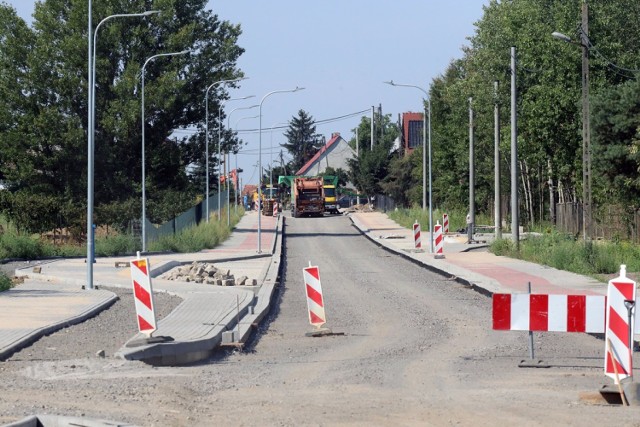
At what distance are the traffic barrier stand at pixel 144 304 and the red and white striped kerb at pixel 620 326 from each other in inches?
223

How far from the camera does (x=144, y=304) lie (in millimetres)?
14797

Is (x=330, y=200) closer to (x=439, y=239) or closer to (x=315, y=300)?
(x=439, y=239)

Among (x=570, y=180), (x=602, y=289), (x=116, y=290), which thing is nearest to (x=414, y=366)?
(x=602, y=289)

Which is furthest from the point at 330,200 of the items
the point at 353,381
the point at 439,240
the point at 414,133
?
the point at 353,381

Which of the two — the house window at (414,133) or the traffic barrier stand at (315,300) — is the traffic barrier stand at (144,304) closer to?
the traffic barrier stand at (315,300)

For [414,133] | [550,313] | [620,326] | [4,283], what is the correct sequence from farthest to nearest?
[414,133]
[4,283]
[550,313]
[620,326]

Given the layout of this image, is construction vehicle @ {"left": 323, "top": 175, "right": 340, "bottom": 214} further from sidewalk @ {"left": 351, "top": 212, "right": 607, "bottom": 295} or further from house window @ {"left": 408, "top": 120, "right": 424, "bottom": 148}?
house window @ {"left": 408, "top": 120, "right": 424, "bottom": 148}

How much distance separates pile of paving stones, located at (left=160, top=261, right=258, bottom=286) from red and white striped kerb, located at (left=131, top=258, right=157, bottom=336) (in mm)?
13414

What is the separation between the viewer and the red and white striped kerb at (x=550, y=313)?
45.7 feet

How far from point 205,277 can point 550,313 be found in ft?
58.7

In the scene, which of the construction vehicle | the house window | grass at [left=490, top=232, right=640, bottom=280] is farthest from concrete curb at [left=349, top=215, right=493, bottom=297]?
the house window

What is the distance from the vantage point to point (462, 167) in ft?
228

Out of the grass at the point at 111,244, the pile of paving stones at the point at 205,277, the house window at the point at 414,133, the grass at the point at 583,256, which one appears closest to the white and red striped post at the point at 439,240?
the grass at the point at 583,256

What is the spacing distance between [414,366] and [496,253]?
30.7m
